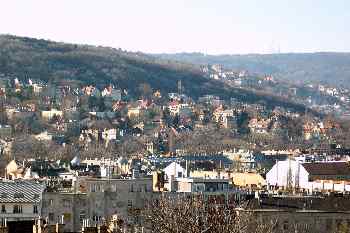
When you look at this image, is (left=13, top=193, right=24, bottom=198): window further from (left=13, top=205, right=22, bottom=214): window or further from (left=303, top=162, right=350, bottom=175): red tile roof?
(left=303, top=162, right=350, bottom=175): red tile roof

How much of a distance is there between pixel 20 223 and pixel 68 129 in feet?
521

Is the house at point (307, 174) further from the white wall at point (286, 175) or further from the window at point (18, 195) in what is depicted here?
the window at point (18, 195)

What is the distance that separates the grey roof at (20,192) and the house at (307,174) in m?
35.0

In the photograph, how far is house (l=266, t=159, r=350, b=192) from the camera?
8581 centimetres

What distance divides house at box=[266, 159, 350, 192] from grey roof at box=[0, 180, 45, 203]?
34972 mm

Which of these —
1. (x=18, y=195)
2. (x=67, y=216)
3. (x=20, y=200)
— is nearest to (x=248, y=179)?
(x=67, y=216)

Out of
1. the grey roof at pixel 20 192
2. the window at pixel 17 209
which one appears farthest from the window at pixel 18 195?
the window at pixel 17 209

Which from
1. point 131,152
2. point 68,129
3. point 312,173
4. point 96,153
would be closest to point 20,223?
point 312,173

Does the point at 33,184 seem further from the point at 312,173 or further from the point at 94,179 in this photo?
the point at 312,173

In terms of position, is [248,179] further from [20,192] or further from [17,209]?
[17,209]

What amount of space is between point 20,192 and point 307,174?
135 feet

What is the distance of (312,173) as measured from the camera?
87875mm

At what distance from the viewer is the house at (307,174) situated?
85.8m

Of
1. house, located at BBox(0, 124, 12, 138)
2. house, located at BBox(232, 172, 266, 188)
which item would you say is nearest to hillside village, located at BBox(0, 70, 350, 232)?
house, located at BBox(232, 172, 266, 188)
